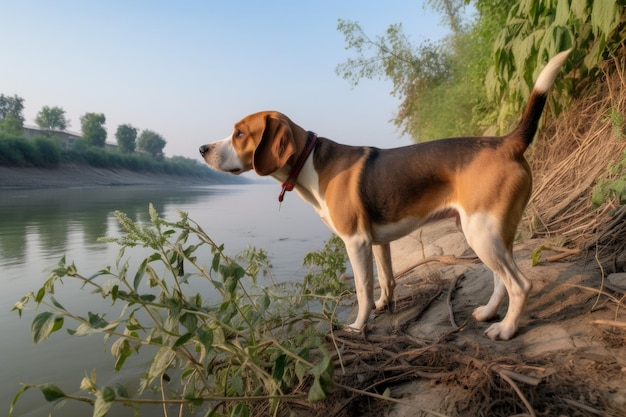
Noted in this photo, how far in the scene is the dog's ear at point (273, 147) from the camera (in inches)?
118

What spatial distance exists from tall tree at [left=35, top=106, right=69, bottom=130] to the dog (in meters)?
84.4

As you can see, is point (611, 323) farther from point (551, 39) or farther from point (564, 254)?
point (551, 39)

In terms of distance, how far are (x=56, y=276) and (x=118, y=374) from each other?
1339 millimetres

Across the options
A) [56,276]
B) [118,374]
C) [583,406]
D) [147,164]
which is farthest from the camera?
[147,164]

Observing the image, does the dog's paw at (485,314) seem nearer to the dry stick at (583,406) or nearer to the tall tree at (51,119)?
the dry stick at (583,406)

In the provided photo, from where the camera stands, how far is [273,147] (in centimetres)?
301

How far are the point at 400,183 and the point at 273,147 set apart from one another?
3.41 ft

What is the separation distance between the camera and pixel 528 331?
2447mm

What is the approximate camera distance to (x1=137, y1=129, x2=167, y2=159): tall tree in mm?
100250

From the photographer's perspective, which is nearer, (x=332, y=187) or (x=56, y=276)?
(x=56, y=276)

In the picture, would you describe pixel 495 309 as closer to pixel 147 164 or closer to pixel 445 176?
pixel 445 176

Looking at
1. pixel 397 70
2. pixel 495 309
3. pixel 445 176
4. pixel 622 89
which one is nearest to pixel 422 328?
pixel 495 309

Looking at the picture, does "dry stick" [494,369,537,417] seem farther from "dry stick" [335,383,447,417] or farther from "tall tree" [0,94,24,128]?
"tall tree" [0,94,24,128]

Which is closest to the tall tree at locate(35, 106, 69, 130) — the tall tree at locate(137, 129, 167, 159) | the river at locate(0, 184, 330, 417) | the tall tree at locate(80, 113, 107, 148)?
the tall tree at locate(80, 113, 107, 148)
